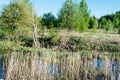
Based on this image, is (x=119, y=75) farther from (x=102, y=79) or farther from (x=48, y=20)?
(x=48, y=20)

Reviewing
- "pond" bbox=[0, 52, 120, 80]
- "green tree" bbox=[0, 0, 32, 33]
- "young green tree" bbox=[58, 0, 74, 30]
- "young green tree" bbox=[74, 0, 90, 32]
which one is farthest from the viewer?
"young green tree" bbox=[74, 0, 90, 32]

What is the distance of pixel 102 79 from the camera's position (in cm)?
1217

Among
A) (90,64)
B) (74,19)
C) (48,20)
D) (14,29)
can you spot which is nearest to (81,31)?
(74,19)

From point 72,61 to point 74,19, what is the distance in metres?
27.4

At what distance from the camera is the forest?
36.9ft

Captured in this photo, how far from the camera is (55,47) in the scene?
88.3 ft

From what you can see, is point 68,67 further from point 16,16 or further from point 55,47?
point 16,16

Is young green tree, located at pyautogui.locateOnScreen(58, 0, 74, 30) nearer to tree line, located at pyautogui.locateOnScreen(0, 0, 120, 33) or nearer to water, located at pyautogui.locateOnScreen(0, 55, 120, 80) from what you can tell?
tree line, located at pyautogui.locateOnScreen(0, 0, 120, 33)

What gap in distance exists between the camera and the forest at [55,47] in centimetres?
1125

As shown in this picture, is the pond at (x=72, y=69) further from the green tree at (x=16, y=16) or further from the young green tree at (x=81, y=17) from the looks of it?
the young green tree at (x=81, y=17)

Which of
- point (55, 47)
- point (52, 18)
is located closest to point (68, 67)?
point (55, 47)

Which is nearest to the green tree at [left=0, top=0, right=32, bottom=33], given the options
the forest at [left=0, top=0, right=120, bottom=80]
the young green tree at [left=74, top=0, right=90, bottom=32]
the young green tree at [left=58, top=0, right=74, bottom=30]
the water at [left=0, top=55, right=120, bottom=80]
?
the forest at [left=0, top=0, right=120, bottom=80]

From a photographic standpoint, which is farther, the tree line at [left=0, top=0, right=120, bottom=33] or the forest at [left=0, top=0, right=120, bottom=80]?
the tree line at [left=0, top=0, right=120, bottom=33]

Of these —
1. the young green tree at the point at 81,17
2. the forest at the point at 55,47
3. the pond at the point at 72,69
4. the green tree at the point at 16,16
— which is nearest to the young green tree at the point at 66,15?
the forest at the point at 55,47
